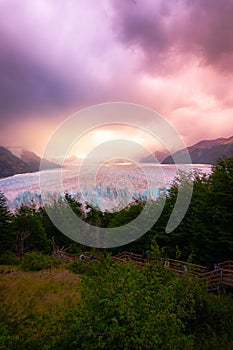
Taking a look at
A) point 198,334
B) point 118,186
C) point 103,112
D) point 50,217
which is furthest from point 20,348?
point 118,186

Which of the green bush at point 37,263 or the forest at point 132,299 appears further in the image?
the green bush at point 37,263

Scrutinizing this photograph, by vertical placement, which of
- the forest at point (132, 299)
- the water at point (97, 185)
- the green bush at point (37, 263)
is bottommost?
the green bush at point (37, 263)

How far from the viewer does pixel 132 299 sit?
8.33m

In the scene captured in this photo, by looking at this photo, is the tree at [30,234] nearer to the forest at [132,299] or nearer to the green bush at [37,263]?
the forest at [132,299]

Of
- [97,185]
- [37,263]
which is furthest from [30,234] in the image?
[97,185]

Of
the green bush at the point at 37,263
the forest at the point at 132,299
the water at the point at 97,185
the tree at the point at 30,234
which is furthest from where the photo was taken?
the water at the point at 97,185

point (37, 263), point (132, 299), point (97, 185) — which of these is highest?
point (97, 185)

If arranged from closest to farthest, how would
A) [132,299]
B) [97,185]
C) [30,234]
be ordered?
[132,299], [30,234], [97,185]

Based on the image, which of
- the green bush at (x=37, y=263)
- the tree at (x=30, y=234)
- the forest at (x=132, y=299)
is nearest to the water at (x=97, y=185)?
the tree at (x=30, y=234)

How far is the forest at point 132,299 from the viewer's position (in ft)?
26.7

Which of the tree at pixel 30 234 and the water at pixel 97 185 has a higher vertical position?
the water at pixel 97 185

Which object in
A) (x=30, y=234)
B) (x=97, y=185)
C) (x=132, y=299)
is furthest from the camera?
(x=97, y=185)

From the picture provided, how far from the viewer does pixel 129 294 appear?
801cm

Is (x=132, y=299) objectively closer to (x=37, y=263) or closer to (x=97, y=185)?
(x=37, y=263)
